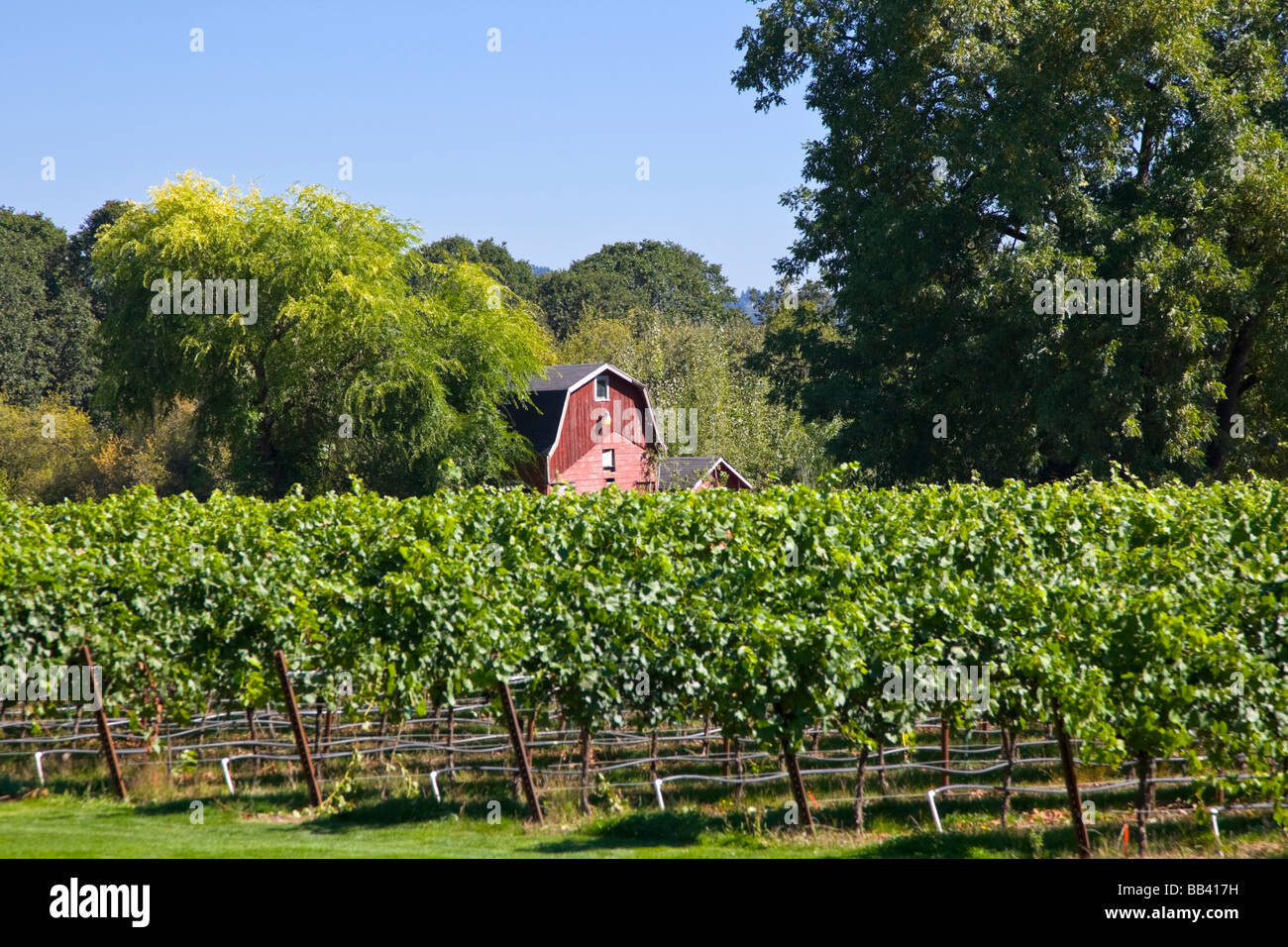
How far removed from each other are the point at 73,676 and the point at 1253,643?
12.8 meters

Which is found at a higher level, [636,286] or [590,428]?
[636,286]

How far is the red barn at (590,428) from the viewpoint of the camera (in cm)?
4938

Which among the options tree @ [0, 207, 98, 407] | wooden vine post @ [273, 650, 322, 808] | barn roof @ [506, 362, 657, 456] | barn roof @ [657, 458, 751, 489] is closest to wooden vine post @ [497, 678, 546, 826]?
wooden vine post @ [273, 650, 322, 808]

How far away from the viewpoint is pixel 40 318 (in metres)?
73.2

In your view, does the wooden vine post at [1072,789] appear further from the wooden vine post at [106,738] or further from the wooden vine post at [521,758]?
the wooden vine post at [106,738]

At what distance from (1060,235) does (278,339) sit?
2420 cm

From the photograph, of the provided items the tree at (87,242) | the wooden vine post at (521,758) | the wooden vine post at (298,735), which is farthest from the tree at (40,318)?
the wooden vine post at (521,758)

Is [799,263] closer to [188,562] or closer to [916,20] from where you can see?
[916,20]

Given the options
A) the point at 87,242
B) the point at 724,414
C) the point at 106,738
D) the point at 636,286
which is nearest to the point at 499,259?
the point at 636,286

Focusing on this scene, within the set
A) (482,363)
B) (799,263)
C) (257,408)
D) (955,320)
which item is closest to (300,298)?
(257,408)

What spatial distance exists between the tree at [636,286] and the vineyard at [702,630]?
77.0 metres

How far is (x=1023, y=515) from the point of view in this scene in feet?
53.3

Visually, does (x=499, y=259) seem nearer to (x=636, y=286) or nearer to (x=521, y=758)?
(x=636, y=286)

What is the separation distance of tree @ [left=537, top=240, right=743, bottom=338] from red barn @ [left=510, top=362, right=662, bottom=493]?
37.0 meters
